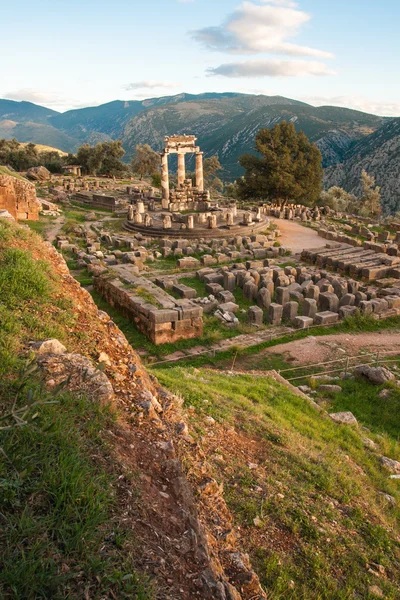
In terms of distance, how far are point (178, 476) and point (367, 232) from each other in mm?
29322

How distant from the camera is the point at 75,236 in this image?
25.6 meters

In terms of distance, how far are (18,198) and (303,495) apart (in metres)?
24.9

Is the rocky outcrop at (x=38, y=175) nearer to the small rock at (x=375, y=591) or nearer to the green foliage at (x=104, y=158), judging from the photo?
the green foliage at (x=104, y=158)

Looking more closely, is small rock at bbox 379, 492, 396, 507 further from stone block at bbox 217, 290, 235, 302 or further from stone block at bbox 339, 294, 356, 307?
stone block at bbox 339, 294, 356, 307

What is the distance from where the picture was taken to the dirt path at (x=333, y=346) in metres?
12.3

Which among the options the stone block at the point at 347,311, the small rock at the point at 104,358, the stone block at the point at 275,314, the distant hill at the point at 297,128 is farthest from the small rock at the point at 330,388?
the distant hill at the point at 297,128

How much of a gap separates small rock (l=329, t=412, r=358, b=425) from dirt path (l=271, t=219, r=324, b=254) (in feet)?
55.7

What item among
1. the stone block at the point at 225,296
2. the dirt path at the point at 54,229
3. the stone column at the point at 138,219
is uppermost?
the stone column at the point at 138,219

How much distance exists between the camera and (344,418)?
8.53 meters

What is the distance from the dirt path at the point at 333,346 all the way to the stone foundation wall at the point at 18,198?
1640cm

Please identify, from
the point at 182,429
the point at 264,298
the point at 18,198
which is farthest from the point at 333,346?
the point at 18,198

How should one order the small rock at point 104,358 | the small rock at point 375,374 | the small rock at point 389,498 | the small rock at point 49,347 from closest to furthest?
the small rock at point 49,347, the small rock at point 104,358, the small rock at point 389,498, the small rock at point 375,374

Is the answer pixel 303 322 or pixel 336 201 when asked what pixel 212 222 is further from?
pixel 336 201

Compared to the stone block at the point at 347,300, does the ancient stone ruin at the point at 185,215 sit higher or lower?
higher
